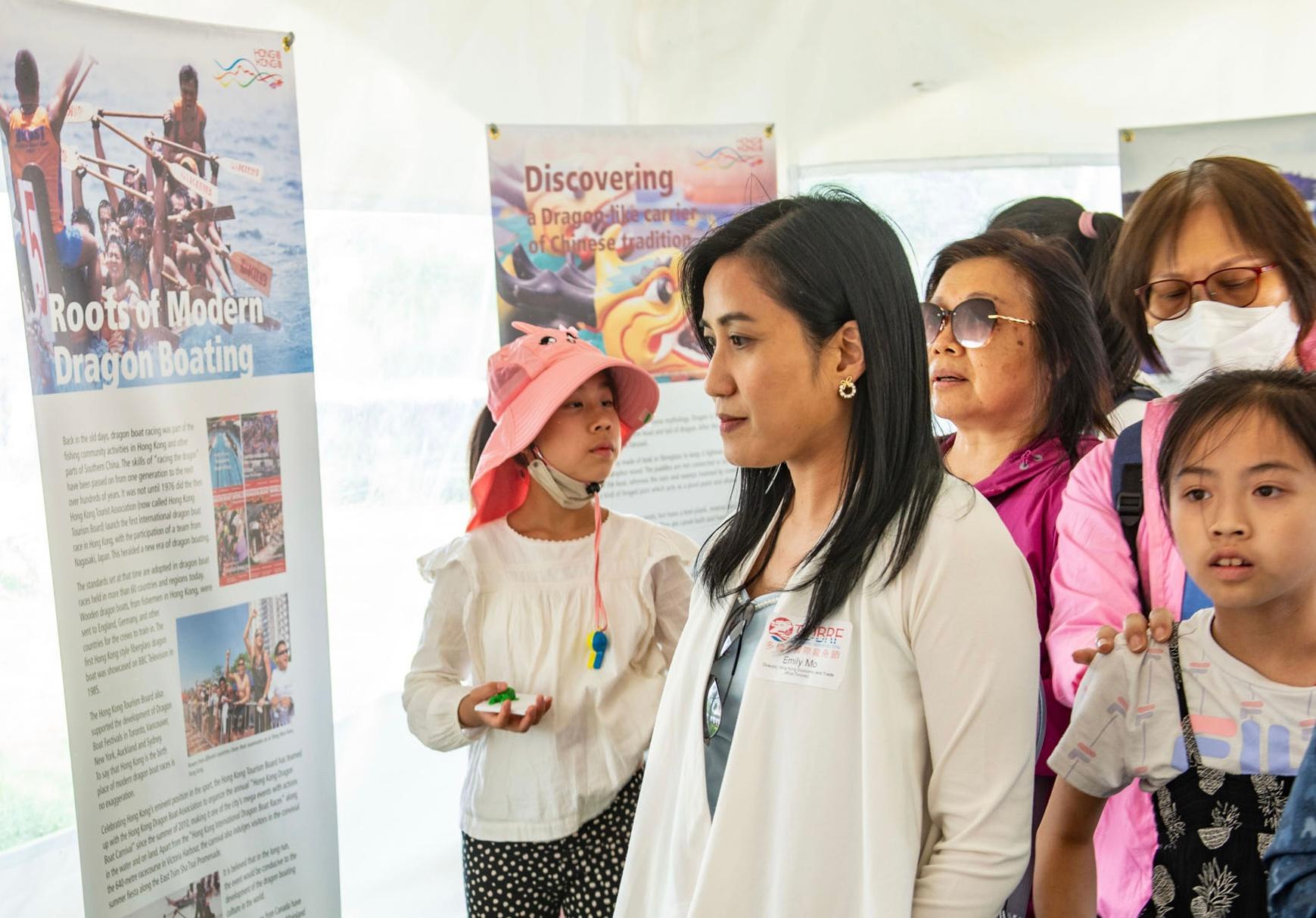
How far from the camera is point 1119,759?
1568 millimetres

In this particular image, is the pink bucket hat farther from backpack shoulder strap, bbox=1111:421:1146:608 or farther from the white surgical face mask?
backpack shoulder strap, bbox=1111:421:1146:608

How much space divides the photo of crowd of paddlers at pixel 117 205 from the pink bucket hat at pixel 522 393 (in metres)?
0.67

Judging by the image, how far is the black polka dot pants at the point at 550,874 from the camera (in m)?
2.46

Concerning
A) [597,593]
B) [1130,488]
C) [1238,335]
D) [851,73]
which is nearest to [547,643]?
[597,593]

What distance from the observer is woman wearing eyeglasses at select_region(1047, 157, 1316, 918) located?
1750 millimetres

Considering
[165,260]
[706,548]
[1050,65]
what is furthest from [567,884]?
[1050,65]

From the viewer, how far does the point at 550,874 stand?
2465 millimetres

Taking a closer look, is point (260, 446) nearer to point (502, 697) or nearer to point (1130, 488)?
point (502, 697)

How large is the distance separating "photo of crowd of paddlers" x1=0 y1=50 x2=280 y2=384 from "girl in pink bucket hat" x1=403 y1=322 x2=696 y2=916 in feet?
2.43

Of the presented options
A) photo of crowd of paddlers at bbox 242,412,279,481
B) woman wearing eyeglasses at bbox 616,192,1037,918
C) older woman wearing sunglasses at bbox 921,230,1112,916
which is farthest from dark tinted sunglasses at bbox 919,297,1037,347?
photo of crowd of paddlers at bbox 242,412,279,481

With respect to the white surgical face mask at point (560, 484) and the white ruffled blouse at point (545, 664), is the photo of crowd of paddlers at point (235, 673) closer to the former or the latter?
the white ruffled blouse at point (545, 664)

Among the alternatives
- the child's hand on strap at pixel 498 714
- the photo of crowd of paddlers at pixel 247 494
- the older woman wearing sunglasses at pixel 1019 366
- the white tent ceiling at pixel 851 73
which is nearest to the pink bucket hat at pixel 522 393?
the child's hand on strap at pixel 498 714

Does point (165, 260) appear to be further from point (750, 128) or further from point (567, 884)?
point (750, 128)

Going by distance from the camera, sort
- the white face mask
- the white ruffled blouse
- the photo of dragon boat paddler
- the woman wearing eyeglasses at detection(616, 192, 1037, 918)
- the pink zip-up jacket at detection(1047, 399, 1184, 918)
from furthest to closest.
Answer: the white ruffled blouse
the photo of dragon boat paddler
the white face mask
the pink zip-up jacket at detection(1047, 399, 1184, 918)
the woman wearing eyeglasses at detection(616, 192, 1037, 918)
